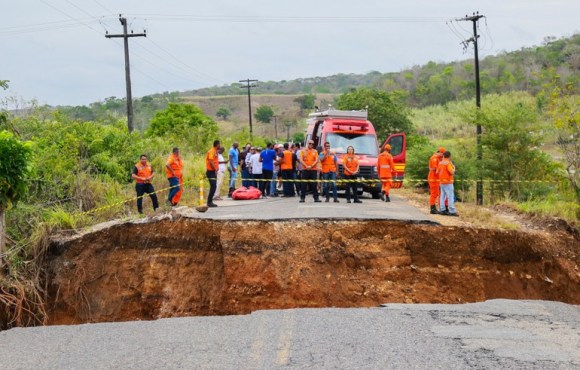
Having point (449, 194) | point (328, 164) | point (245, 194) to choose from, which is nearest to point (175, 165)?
point (245, 194)

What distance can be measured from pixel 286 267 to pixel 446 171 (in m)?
5.17

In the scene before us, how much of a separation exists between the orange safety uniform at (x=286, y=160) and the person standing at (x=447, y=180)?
5858mm

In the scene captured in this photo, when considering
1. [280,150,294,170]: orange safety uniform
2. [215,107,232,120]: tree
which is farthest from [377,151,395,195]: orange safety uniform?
[215,107,232,120]: tree

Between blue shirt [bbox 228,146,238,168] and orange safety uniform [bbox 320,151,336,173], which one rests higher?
blue shirt [bbox 228,146,238,168]

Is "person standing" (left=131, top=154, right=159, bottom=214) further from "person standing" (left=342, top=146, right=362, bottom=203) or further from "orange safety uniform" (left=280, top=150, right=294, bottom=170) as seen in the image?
"person standing" (left=342, top=146, right=362, bottom=203)

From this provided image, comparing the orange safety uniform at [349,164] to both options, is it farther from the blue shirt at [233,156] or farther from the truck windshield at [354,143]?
the blue shirt at [233,156]

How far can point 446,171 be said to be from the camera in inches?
731

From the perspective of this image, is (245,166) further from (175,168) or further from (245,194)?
(175,168)

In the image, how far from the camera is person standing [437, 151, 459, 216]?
18.5 meters

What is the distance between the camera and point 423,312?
1221 cm

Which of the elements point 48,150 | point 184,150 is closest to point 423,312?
point 48,150

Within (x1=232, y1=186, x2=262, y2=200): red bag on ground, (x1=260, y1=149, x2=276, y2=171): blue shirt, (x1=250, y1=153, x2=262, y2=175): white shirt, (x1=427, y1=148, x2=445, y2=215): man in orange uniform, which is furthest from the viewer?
(x1=250, y1=153, x2=262, y2=175): white shirt

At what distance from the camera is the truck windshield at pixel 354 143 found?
24730mm

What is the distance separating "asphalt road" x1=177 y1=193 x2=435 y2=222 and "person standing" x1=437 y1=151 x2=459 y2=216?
70cm
